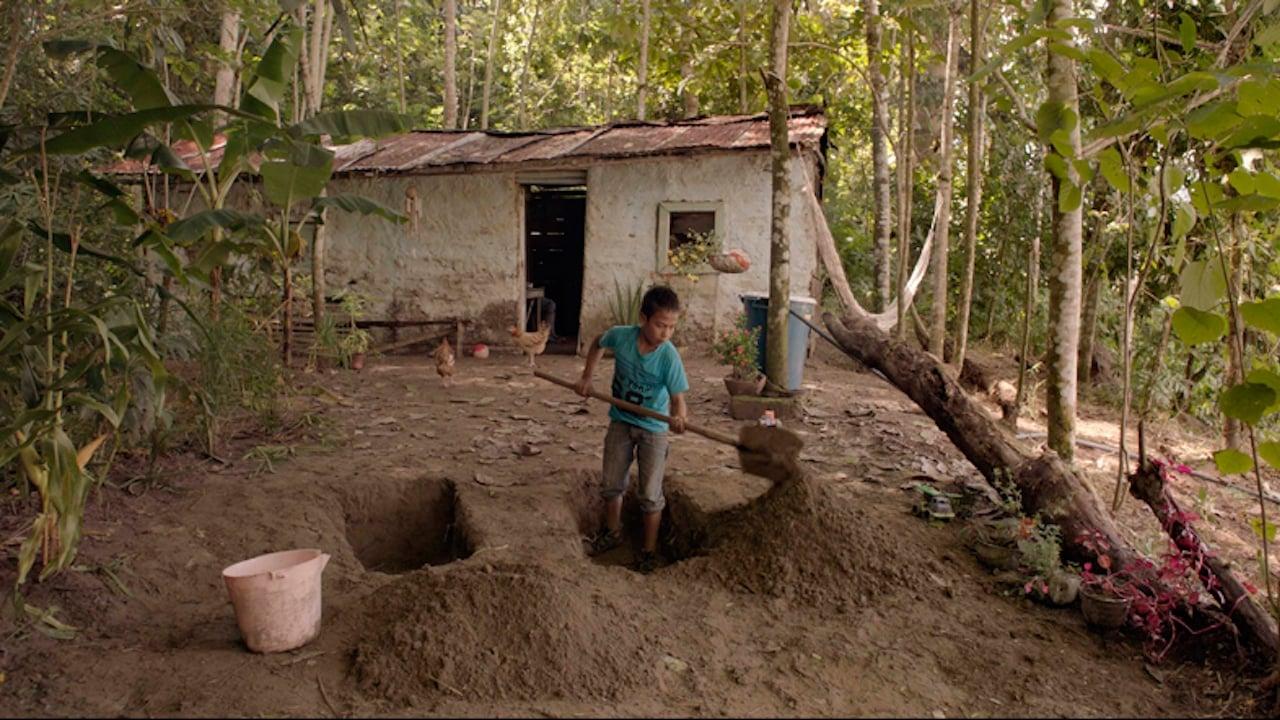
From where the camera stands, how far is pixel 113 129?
9.61 ft

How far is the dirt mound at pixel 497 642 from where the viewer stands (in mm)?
2625

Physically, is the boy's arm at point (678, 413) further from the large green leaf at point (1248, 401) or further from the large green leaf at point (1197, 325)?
the large green leaf at point (1248, 401)

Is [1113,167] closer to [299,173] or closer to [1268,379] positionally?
[1268,379]

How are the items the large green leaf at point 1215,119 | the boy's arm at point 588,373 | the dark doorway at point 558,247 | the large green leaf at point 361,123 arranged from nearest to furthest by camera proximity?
1. the large green leaf at point 1215,119
2. the large green leaf at point 361,123
3. the boy's arm at point 588,373
4. the dark doorway at point 558,247

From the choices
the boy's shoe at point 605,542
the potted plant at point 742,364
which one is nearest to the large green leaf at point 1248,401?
the boy's shoe at point 605,542

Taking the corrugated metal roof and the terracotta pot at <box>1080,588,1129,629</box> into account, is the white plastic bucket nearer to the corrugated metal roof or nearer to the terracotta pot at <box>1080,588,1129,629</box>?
the terracotta pot at <box>1080,588,1129,629</box>

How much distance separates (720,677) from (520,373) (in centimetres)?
623

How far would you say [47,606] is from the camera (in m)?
3.05

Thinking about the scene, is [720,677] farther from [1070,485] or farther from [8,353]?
[8,353]

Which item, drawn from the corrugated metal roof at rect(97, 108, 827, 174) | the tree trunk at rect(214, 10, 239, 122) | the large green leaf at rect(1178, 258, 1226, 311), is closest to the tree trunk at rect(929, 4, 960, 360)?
the corrugated metal roof at rect(97, 108, 827, 174)

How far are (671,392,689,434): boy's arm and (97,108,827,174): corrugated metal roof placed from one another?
16.8ft

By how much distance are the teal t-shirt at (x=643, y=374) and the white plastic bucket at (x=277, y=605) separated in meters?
1.87

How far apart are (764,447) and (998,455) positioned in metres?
1.36

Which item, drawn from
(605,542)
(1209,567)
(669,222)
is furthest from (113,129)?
(669,222)
